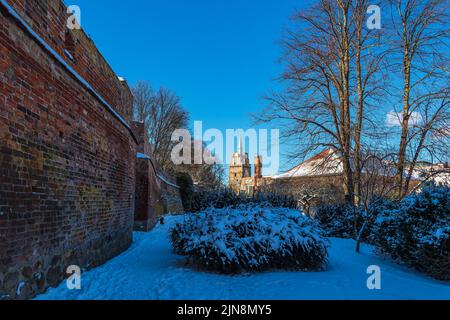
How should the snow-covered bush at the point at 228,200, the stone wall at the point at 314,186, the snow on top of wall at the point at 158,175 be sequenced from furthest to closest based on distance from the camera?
the stone wall at the point at 314,186 → the snow on top of wall at the point at 158,175 → the snow-covered bush at the point at 228,200

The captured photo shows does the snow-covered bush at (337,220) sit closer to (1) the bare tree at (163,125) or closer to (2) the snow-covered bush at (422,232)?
(2) the snow-covered bush at (422,232)

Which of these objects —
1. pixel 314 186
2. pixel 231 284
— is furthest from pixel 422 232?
pixel 314 186

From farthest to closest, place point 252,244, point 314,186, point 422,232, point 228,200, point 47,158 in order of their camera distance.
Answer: point 314,186 → point 228,200 → point 422,232 → point 252,244 → point 47,158

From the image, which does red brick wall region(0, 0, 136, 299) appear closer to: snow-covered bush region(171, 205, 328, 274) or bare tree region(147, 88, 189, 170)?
snow-covered bush region(171, 205, 328, 274)

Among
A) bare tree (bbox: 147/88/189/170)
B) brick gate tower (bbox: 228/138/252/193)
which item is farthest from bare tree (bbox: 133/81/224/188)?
brick gate tower (bbox: 228/138/252/193)

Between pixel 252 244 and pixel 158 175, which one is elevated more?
pixel 158 175

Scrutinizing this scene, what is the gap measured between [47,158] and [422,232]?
22.5ft

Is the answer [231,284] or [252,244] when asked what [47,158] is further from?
[252,244]

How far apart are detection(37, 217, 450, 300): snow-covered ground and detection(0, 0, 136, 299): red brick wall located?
0.50 meters

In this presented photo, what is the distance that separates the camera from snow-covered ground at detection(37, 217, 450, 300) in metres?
4.59

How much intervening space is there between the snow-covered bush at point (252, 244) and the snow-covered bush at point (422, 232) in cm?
186

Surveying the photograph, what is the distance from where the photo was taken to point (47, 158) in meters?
4.52

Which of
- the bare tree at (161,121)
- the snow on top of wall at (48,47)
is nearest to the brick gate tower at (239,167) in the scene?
the bare tree at (161,121)

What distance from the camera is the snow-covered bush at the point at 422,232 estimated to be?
21.3ft
